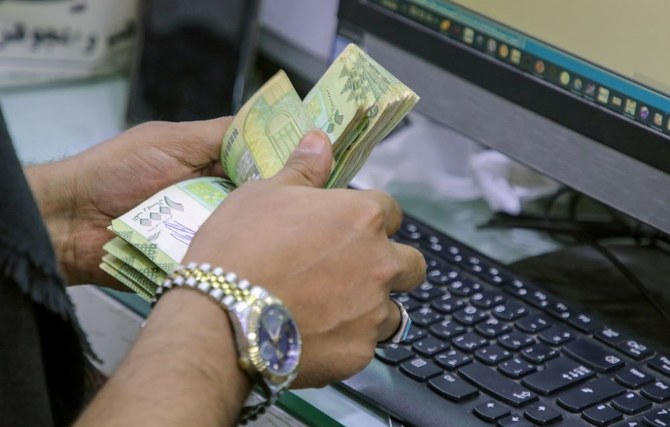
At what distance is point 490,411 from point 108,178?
0.32 meters

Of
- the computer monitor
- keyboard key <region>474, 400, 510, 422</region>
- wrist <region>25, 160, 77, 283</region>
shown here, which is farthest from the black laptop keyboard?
wrist <region>25, 160, 77, 283</region>

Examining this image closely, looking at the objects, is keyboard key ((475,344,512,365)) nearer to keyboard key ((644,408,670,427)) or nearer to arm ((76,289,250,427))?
keyboard key ((644,408,670,427))

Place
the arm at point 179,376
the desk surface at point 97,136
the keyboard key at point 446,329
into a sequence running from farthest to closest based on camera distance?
the desk surface at point 97,136 < the keyboard key at point 446,329 < the arm at point 179,376

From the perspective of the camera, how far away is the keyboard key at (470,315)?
0.81 metres

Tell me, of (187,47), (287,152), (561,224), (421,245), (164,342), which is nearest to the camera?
(164,342)

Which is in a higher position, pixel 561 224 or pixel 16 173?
pixel 16 173

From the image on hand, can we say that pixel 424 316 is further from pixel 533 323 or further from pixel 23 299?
pixel 23 299

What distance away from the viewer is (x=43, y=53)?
1.22 m

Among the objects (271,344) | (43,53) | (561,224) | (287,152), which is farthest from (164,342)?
(43,53)

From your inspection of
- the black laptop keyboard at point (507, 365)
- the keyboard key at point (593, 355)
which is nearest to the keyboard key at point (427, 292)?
the black laptop keyboard at point (507, 365)

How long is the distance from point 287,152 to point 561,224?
0.39 m

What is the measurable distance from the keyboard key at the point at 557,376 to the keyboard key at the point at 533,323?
0.12 feet

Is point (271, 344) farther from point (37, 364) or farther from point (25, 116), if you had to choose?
point (25, 116)

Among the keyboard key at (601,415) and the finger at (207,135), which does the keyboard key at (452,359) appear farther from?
the finger at (207,135)
